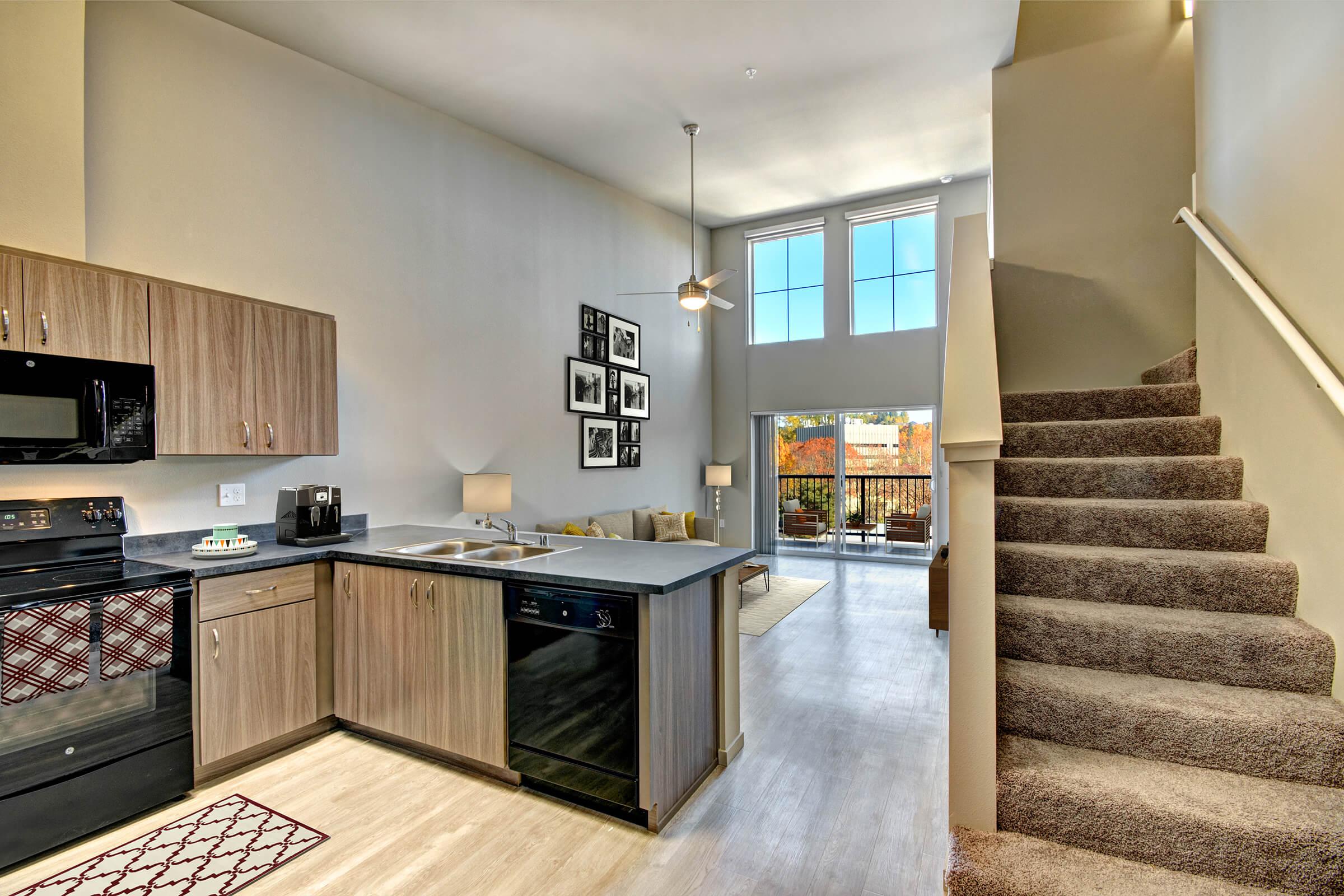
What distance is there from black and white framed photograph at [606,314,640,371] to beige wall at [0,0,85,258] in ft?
13.3

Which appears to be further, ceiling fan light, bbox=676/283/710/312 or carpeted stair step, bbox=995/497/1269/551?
ceiling fan light, bbox=676/283/710/312

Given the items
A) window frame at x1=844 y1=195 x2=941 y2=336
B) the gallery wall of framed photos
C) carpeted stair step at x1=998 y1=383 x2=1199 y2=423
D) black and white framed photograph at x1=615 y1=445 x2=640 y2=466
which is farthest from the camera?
window frame at x1=844 y1=195 x2=941 y2=336

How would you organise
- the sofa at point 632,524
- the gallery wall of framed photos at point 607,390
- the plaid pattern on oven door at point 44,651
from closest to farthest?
the plaid pattern on oven door at point 44,651 < the sofa at point 632,524 < the gallery wall of framed photos at point 607,390

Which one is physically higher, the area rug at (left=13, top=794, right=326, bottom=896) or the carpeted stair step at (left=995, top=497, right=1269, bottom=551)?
the carpeted stair step at (left=995, top=497, right=1269, bottom=551)

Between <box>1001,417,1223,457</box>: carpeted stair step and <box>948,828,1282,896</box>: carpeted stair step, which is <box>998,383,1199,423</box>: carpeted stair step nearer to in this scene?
<box>1001,417,1223,457</box>: carpeted stair step

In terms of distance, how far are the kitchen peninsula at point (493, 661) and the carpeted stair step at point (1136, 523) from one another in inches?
49.3

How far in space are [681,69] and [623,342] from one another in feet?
9.09

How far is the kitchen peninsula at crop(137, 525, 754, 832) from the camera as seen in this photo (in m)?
2.24

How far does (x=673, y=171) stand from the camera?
605cm

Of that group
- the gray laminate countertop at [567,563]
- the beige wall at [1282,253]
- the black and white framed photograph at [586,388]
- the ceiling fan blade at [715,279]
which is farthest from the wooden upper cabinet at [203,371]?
the beige wall at [1282,253]

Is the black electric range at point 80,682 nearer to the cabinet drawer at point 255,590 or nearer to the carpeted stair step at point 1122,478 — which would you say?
the cabinet drawer at point 255,590

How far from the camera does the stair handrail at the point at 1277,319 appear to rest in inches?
65.7

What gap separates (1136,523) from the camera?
2424 mm

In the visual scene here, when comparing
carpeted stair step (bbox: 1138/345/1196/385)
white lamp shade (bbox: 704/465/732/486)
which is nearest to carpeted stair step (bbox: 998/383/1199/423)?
carpeted stair step (bbox: 1138/345/1196/385)
